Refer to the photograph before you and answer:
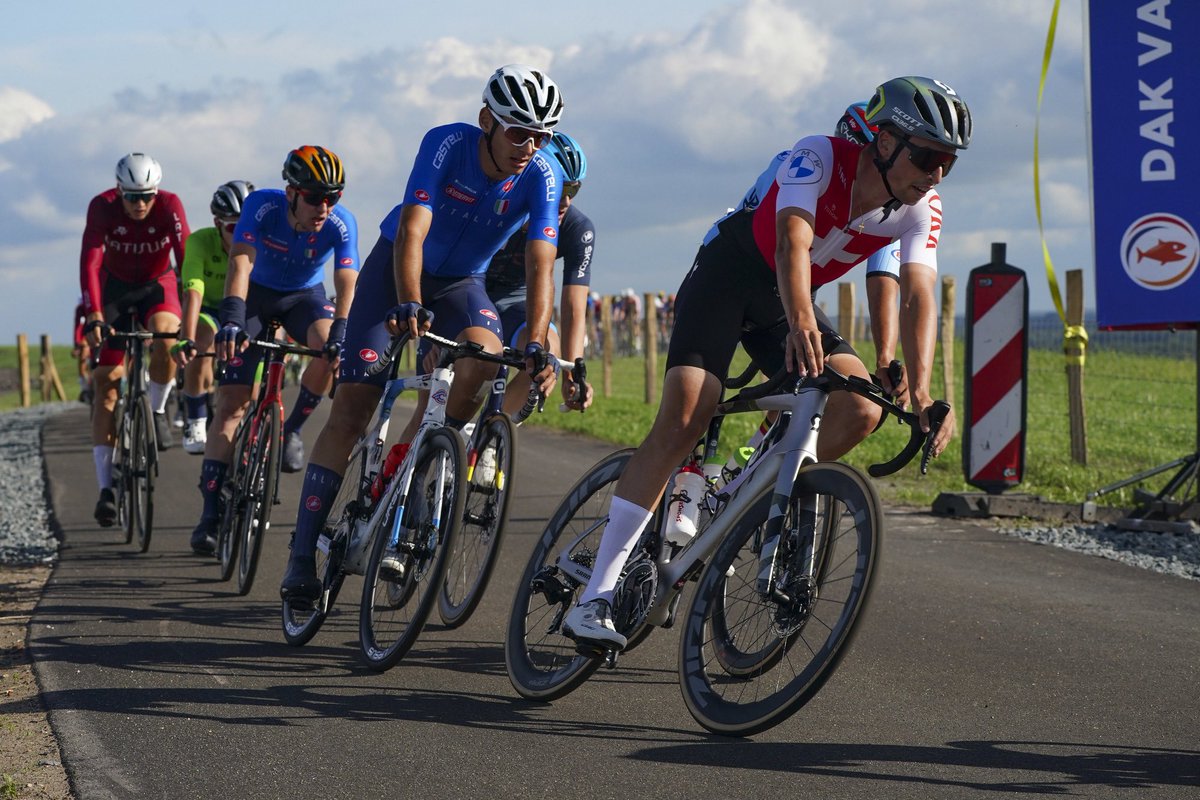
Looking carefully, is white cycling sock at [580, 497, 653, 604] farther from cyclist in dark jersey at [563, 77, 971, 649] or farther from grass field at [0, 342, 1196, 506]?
grass field at [0, 342, 1196, 506]

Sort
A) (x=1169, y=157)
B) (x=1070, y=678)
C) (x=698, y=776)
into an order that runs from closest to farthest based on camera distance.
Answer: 1. (x=698, y=776)
2. (x=1070, y=678)
3. (x=1169, y=157)

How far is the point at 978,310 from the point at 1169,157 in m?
1.66

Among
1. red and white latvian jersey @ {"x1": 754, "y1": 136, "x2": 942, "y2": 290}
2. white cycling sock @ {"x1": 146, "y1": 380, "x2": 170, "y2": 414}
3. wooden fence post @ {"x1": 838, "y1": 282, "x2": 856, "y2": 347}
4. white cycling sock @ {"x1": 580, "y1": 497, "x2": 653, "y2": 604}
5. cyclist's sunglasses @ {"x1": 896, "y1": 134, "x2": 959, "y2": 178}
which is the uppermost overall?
wooden fence post @ {"x1": 838, "y1": 282, "x2": 856, "y2": 347}

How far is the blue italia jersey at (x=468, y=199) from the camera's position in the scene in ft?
20.5

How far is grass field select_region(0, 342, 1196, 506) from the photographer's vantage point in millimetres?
12164

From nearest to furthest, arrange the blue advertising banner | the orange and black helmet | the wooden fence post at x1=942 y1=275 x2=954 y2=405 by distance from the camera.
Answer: the orange and black helmet < the blue advertising banner < the wooden fence post at x1=942 y1=275 x2=954 y2=405

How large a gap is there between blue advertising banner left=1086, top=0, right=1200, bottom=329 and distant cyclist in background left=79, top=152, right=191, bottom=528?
667cm

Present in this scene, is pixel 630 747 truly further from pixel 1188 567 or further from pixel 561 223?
pixel 1188 567

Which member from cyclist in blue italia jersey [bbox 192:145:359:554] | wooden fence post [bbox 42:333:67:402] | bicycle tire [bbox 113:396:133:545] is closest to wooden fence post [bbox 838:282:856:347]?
bicycle tire [bbox 113:396:133:545]

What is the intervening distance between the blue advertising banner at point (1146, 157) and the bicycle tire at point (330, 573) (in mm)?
6167

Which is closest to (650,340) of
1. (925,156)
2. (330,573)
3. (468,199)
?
(468,199)

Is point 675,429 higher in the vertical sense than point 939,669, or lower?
higher

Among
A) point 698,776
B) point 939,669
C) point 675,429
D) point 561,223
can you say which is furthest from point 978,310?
point 698,776

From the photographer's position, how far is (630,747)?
4602 mm
